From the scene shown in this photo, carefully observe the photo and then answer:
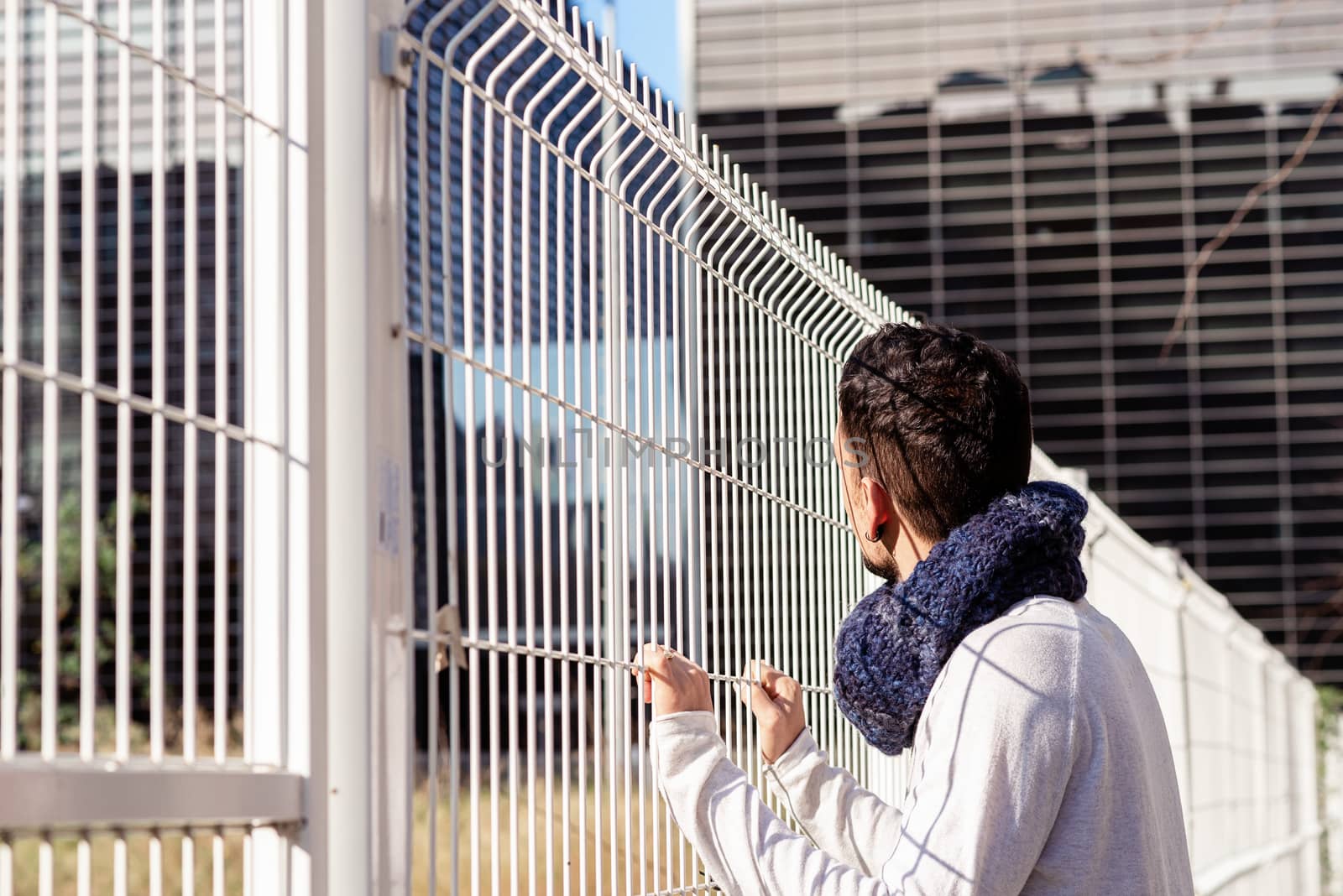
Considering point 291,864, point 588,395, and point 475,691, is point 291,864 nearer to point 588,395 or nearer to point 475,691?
point 475,691

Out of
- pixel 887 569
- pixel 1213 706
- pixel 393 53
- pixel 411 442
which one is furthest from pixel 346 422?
pixel 1213 706

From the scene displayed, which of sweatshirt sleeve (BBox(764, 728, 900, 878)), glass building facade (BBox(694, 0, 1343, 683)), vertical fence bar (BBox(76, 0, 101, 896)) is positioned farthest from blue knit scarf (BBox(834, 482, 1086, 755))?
glass building facade (BBox(694, 0, 1343, 683))

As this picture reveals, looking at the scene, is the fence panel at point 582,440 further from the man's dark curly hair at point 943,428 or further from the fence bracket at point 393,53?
the man's dark curly hair at point 943,428

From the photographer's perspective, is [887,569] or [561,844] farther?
[561,844]

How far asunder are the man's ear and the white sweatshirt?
0.26m

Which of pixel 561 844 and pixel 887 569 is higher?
pixel 887 569

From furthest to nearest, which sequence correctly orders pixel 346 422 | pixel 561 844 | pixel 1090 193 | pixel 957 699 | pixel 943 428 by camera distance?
1. pixel 1090 193
2. pixel 561 844
3. pixel 943 428
4. pixel 957 699
5. pixel 346 422

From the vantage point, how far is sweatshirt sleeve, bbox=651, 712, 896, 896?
6.35ft

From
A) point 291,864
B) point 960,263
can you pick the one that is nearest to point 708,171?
point 291,864

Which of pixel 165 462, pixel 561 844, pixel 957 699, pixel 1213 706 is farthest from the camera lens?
pixel 1213 706

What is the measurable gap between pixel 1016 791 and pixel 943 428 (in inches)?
20.1

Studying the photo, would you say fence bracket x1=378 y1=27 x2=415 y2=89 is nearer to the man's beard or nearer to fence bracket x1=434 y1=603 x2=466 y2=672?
fence bracket x1=434 y1=603 x2=466 y2=672

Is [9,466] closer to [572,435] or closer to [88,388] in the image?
[88,388]

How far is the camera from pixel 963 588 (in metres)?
2.07
